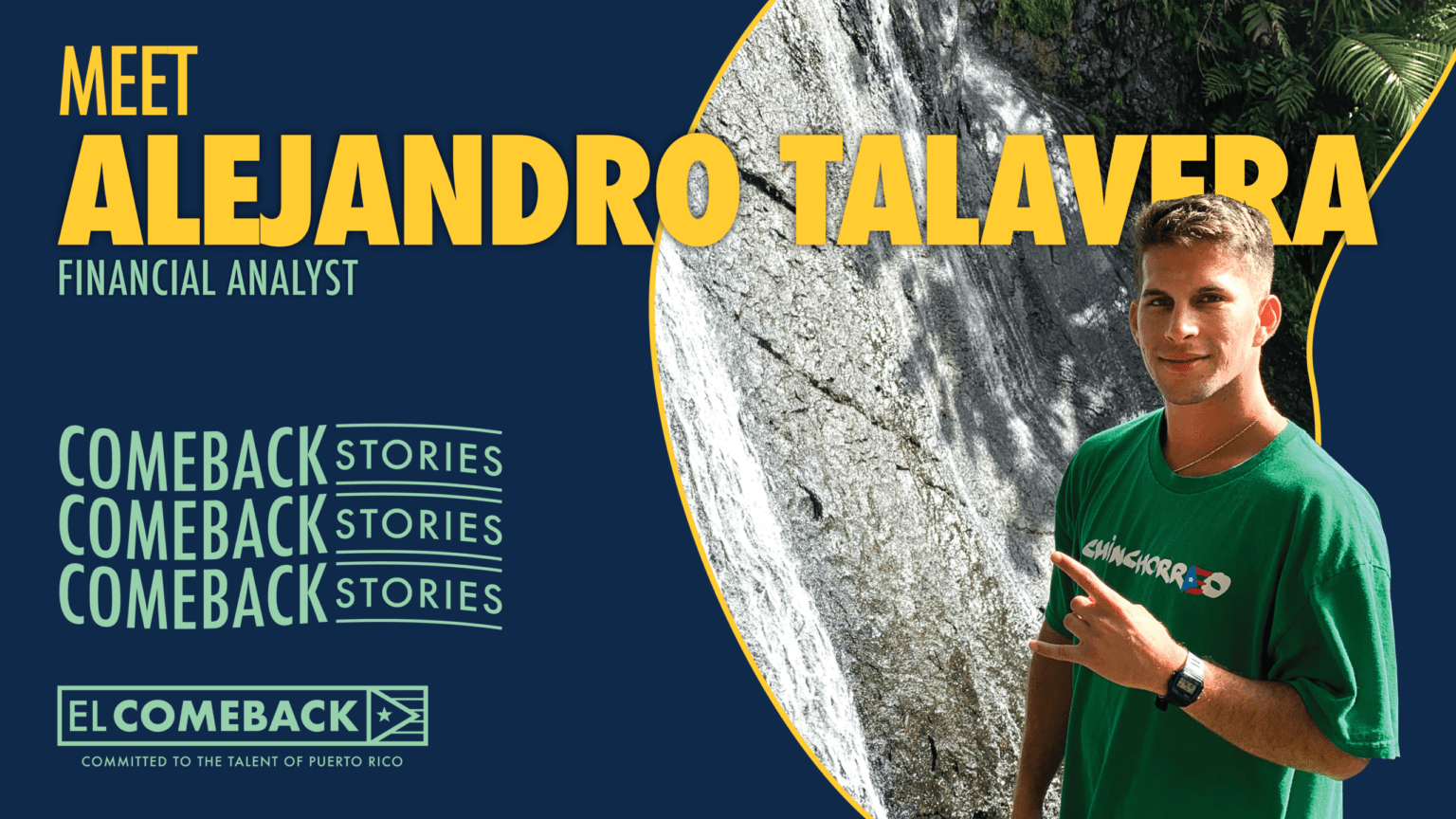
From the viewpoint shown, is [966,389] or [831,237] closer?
[831,237]

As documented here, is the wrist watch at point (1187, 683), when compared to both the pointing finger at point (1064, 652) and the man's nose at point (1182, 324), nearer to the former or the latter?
the pointing finger at point (1064, 652)

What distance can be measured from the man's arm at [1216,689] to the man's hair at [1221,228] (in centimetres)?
65

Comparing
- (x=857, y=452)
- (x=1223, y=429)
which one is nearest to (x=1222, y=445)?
(x=1223, y=429)

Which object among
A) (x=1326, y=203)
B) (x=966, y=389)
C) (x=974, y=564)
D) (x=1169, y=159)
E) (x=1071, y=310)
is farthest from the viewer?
(x=1071, y=310)

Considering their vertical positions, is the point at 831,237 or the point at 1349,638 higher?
the point at 831,237

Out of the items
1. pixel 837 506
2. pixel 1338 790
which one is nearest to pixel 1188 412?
pixel 1338 790

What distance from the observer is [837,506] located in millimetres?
4555

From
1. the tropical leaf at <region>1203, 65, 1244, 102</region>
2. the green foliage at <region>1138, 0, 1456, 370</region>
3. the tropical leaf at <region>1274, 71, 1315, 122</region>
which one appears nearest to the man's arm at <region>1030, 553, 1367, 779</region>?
the green foliage at <region>1138, 0, 1456, 370</region>

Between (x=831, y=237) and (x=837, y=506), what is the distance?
4.03 ft

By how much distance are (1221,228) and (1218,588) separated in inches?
24.9

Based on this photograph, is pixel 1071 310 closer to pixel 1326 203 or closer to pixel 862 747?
pixel 1326 203

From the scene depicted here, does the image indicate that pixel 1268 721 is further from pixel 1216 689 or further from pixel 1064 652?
pixel 1064 652

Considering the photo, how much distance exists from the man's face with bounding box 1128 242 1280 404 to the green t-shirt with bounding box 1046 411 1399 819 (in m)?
0.15

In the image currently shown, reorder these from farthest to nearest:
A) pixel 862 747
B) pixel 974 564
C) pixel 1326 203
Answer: pixel 974 564 → pixel 862 747 → pixel 1326 203
